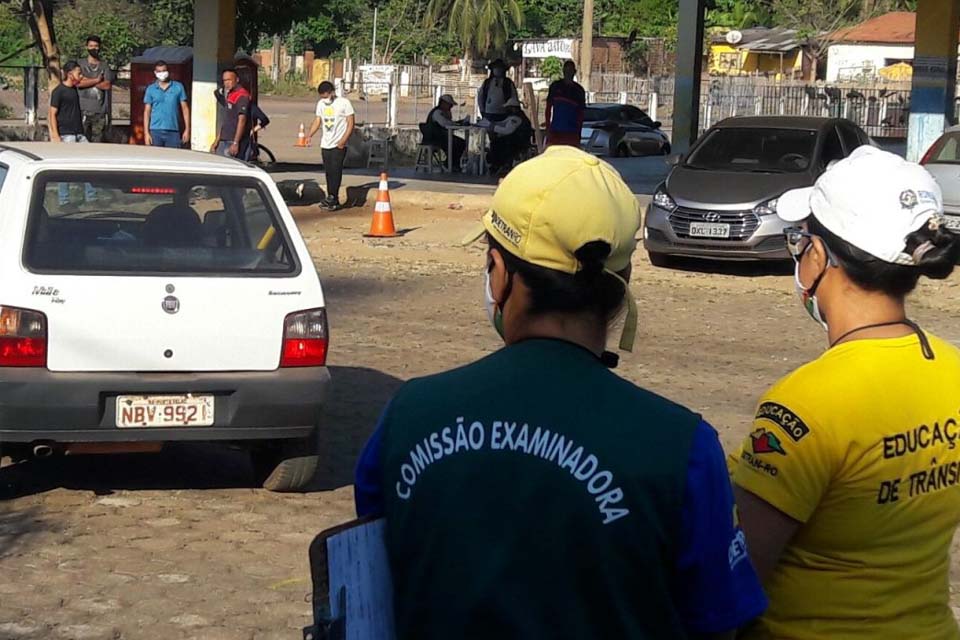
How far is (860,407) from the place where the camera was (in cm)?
250

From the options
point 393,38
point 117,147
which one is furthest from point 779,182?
point 393,38

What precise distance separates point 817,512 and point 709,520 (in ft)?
1.76

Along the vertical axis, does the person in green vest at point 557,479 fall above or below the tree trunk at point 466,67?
below

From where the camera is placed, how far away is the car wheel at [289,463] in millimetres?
7133

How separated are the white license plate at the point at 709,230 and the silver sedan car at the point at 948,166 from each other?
2425 millimetres

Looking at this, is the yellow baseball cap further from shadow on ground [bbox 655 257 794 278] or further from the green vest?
shadow on ground [bbox 655 257 794 278]

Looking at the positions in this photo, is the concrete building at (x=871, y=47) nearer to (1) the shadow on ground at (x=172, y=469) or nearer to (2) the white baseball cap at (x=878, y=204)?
(1) the shadow on ground at (x=172, y=469)

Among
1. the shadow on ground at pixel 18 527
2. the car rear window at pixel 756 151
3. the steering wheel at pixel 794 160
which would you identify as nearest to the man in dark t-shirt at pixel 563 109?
the car rear window at pixel 756 151

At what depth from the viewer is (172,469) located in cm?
773

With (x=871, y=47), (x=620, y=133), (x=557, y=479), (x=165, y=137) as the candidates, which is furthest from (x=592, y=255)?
(x=871, y=47)

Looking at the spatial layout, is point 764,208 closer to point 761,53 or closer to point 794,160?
point 794,160

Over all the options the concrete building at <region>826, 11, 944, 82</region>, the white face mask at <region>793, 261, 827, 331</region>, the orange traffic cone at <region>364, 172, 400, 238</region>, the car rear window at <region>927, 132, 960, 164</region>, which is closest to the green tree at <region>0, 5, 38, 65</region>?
the concrete building at <region>826, 11, 944, 82</region>

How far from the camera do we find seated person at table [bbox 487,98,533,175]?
77.4 feet

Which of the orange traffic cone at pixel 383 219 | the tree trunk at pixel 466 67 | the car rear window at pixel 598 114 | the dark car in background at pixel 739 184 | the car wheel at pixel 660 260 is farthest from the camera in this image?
the tree trunk at pixel 466 67
